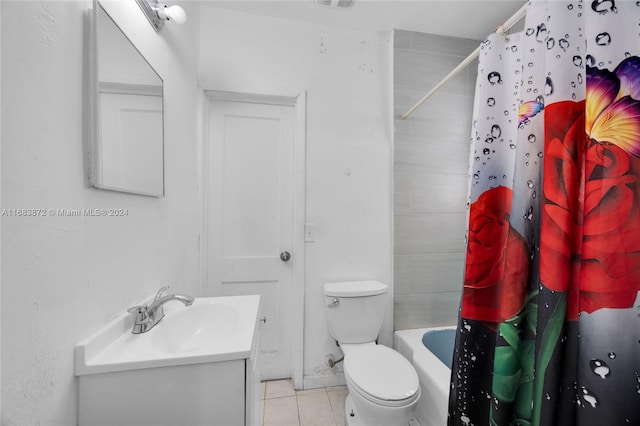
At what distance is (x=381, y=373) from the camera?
51.1 inches

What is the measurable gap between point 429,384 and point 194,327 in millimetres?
1217

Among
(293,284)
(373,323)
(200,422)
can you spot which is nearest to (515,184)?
(200,422)

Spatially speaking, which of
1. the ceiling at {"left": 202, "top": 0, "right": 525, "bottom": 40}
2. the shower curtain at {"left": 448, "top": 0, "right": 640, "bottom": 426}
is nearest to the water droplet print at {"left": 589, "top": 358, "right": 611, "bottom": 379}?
the shower curtain at {"left": 448, "top": 0, "right": 640, "bottom": 426}

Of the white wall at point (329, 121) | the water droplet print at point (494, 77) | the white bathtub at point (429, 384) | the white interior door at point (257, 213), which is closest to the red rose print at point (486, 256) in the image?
the water droplet print at point (494, 77)

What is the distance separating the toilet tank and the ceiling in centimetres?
180

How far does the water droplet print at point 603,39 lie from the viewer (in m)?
0.51

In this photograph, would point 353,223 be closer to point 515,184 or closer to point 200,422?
point 515,184

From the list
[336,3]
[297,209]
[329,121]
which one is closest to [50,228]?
[297,209]

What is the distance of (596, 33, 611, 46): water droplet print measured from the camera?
1.68 ft

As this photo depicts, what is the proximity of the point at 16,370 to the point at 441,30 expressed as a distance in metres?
2.56

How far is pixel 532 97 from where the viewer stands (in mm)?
654

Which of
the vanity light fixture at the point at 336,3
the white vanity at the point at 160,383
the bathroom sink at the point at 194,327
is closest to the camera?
the white vanity at the point at 160,383

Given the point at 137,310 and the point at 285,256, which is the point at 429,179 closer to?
the point at 285,256

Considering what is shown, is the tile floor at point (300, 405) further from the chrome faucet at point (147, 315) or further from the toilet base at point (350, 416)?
the chrome faucet at point (147, 315)
